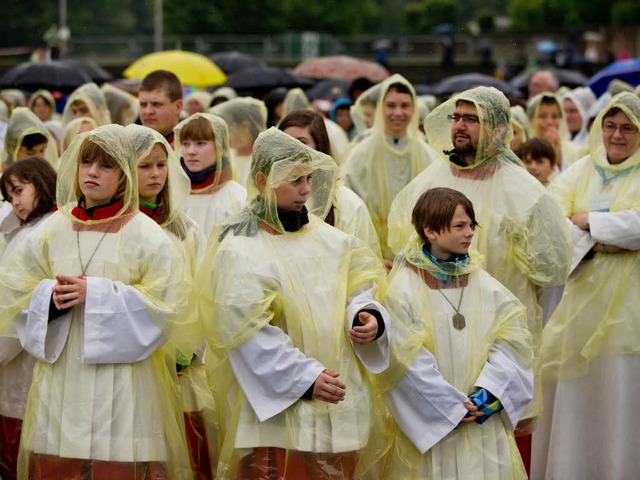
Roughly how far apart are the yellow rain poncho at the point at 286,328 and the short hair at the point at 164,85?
7.65 feet

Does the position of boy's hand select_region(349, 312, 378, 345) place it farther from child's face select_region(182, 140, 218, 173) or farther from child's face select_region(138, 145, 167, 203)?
child's face select_region(182, 140, 218, 173)

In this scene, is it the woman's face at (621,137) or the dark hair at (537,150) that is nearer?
the woman's face at (621,137)

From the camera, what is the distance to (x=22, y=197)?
280 inches

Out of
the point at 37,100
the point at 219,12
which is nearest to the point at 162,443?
the point at 37,100

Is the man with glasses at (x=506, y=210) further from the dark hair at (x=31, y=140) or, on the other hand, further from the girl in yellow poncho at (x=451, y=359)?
the dark hair at (x=31, y=140)

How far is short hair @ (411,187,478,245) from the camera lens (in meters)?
6.13

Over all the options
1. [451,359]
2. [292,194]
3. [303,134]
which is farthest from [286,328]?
[303,134]

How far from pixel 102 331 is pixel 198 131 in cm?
222

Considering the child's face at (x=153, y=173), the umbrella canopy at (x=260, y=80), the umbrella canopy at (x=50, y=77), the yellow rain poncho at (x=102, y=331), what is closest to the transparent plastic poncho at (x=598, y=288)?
the child's face at (x=153, y=173)

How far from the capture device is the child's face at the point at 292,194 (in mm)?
5945

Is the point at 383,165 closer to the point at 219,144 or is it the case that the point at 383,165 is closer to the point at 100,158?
the point at 219,144

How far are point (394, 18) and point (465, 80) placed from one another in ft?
170

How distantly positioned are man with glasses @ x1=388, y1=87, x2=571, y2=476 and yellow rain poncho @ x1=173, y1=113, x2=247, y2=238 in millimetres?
1373

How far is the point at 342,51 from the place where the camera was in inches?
1746
